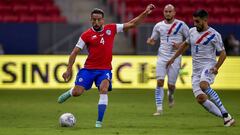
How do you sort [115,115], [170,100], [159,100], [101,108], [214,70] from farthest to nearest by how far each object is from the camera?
1. [170,100]
2. [159,100]
3. [115,115]
4. [214,70]
5. [101,108]

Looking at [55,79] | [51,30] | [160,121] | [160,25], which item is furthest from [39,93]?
[160,121]

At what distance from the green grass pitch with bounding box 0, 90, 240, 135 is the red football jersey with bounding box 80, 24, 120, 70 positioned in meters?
1.18

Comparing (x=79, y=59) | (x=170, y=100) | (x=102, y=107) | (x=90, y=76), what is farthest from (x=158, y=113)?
(x=79, y=59)

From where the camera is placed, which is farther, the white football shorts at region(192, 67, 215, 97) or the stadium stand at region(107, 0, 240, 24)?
the stadium stand at region(107, 0, 240, 24)

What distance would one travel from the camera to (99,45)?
46.8 feet

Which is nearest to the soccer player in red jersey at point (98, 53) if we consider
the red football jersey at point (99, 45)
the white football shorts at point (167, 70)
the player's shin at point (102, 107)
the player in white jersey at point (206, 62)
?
the red football jersey at point (99, 45)

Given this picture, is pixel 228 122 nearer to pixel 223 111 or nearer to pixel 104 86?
pixel 223 111

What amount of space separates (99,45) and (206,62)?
202cm

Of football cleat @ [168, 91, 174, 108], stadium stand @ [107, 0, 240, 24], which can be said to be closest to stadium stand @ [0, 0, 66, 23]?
stadium stand @ [107, 0, 240, 24]

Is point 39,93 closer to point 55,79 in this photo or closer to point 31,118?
point 55,79

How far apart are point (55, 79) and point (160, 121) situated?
10.1 m

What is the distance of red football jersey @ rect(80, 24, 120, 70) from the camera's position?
1419 cm

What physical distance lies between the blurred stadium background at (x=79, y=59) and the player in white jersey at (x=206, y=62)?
14.4 inches

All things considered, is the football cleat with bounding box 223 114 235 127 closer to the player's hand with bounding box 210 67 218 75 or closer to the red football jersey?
the player's hand with bounding box 210 67 218 75
